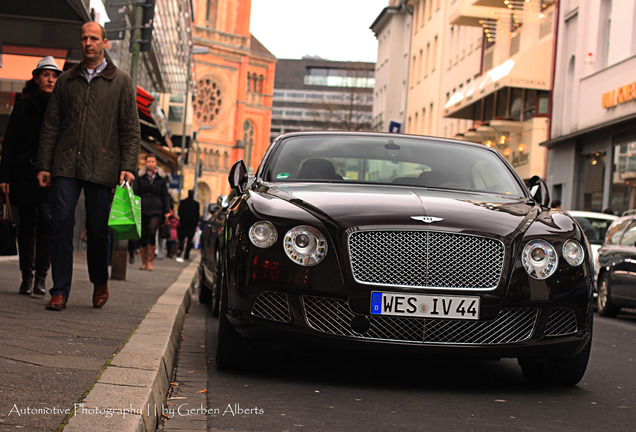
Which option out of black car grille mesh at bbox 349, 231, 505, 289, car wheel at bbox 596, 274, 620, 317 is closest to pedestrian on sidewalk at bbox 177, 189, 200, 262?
car wheel at bbox 596, 274, 620, 317

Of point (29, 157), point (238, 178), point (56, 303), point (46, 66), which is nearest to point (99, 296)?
point (56, 303)

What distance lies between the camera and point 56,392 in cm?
464

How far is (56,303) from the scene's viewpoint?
819 centimetres

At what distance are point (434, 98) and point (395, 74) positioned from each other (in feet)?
60.3

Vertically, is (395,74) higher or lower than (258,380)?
higher

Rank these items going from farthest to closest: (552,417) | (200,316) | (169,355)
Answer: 1. (200,316)
2. (169,355)
3. (552,417)

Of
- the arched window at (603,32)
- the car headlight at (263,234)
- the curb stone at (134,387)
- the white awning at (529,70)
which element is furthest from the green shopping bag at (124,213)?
the white awning at (529,70)

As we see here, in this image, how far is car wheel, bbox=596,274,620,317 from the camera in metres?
15.9

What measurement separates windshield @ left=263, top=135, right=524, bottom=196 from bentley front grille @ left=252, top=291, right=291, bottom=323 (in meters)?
1.46

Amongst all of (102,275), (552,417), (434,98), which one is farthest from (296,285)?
(434,98)

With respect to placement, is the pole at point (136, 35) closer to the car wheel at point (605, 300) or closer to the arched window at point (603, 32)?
the car wheel at point (605, 300)

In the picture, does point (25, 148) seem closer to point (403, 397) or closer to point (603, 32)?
point (403, 397)

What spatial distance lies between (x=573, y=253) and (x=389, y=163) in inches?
70.9

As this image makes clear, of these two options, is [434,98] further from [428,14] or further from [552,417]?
[552,417]
